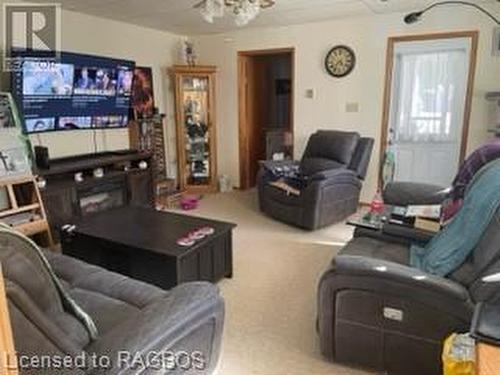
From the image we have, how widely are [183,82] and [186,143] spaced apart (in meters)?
0.84

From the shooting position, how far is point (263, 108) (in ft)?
20.9

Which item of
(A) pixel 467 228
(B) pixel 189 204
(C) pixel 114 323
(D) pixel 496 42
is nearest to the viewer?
(C) pixel 114 323

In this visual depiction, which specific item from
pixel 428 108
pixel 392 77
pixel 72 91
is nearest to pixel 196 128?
pixel 72 91

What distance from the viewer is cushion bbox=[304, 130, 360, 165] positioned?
14.7ft

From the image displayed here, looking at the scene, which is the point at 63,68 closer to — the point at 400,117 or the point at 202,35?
the point at 202,35

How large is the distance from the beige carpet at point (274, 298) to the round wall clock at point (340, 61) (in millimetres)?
1949

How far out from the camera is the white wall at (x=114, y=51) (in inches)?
164

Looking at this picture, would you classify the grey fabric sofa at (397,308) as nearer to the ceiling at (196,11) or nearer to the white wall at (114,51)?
the ceiling at (196,11)

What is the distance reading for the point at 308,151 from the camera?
4.83m

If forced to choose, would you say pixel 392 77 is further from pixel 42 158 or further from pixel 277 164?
pixel 42 158

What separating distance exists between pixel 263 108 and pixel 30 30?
350 centimetres

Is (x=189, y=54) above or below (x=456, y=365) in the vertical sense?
above

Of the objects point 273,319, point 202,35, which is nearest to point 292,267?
point 273,319

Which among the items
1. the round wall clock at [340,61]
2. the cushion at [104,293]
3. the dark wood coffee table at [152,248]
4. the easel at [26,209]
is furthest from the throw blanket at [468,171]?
the easel at [26,209]
